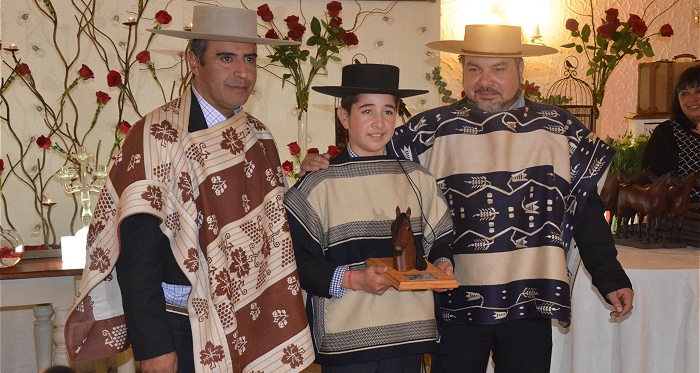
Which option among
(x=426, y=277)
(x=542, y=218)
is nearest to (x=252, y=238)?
(x=426, y=277)

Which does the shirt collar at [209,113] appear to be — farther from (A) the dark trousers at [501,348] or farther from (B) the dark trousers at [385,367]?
(A) the dark trousers at [501,348]

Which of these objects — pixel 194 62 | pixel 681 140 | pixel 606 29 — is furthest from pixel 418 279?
pixel 606 29

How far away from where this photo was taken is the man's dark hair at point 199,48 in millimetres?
2465

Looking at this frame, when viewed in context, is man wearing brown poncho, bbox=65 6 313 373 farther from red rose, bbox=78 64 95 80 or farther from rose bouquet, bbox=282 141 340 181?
red rose, bbox=78 64 95 80

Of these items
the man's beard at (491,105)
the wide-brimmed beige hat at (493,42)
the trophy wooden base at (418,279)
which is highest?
the wide-brimmed beige hat at (493,42)

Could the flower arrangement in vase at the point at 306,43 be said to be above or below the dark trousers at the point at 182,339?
above

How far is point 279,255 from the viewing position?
249 centimetres

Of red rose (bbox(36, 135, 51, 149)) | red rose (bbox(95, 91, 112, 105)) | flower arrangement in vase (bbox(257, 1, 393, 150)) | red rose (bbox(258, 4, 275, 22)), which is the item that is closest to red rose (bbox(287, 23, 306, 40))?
flower arrangement in vase (bbox(257, 1, 393, 150))

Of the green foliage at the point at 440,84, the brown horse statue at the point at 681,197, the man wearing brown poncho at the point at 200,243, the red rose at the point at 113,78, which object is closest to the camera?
the man wearing brown poncho at the point at 200,243

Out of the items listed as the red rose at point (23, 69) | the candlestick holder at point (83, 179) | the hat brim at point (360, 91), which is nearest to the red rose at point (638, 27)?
the hat brim at point (360, 91)

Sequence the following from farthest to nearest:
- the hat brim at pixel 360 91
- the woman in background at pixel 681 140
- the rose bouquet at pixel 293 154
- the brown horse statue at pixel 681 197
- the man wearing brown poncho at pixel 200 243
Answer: the woman in background at pixel 681 140 → the rose bouquet at pixel 293 154 → the brown horse statue at pixel 681 197 → the hat brim at pixel 360 91 → the man wearing brown poncho at pixel 200 243

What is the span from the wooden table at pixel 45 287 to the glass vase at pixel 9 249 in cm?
4

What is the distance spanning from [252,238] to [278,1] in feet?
9.22

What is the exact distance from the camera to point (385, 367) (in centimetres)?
256
